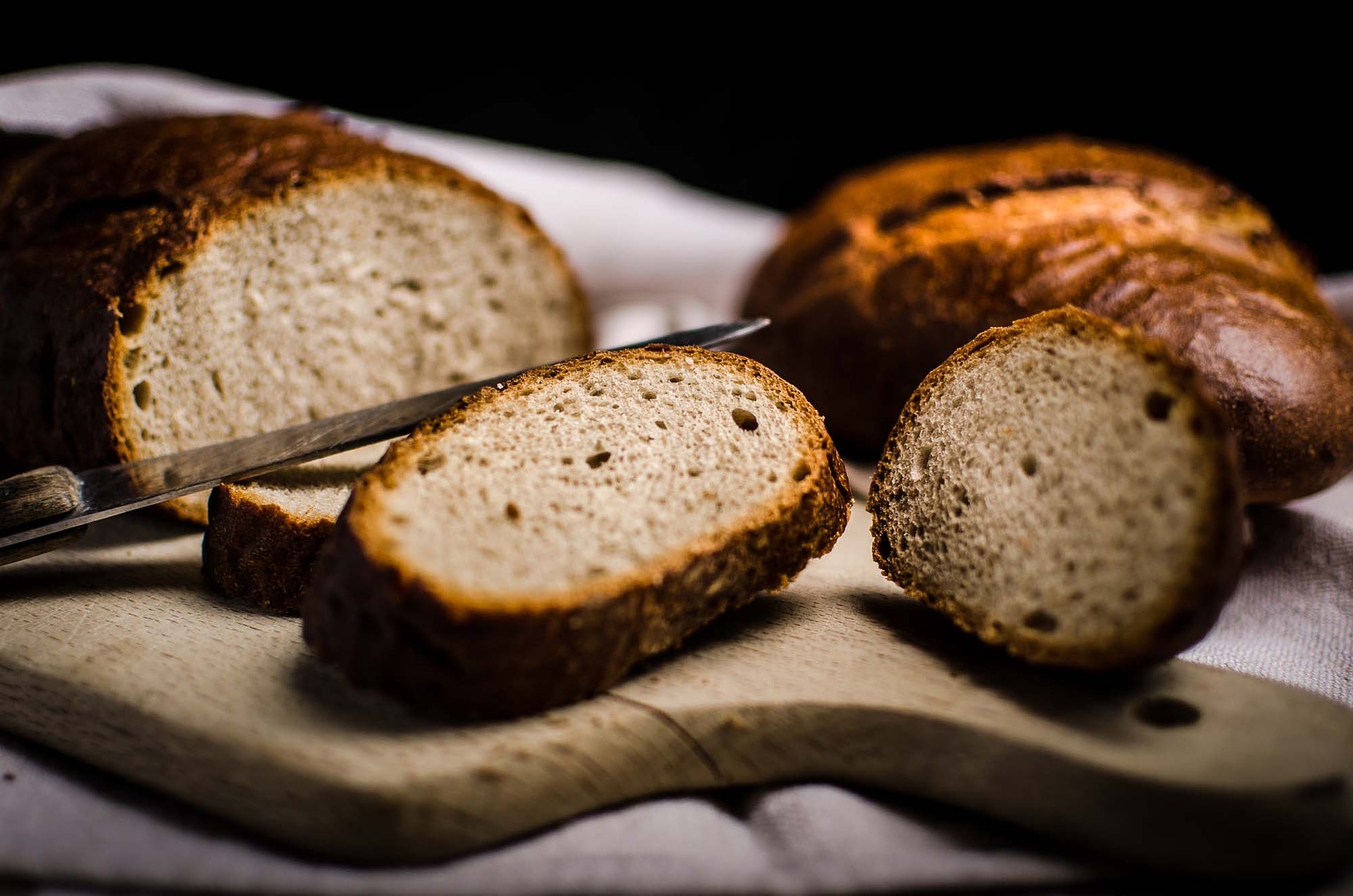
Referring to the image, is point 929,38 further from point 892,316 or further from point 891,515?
point 891,515

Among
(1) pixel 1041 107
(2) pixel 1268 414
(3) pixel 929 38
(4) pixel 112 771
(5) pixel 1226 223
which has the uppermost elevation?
(3) pixel 929 38

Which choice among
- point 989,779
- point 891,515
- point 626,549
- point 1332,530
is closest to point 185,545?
point 626,549

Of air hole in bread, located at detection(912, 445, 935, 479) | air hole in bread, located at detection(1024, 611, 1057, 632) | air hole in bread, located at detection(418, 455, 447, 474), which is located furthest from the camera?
air hole in bread, located at detection(912, 445, 935, 479)

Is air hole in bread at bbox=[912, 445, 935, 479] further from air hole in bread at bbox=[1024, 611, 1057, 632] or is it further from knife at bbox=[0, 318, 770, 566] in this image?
A: knife at bbox=[0, 318, 770, 566]

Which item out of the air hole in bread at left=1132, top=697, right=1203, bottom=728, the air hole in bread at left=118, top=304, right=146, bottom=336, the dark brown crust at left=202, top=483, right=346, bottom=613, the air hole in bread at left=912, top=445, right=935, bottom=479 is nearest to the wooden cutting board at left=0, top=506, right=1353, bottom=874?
the air hole in bread at left=1132, top=697, right=1203, bottom=728

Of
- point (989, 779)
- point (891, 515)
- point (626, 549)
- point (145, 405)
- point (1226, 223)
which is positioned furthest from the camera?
point (1226, 223)

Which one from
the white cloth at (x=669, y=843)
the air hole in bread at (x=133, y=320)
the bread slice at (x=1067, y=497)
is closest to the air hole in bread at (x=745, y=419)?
the bread slice at (x=1067, y=497)
